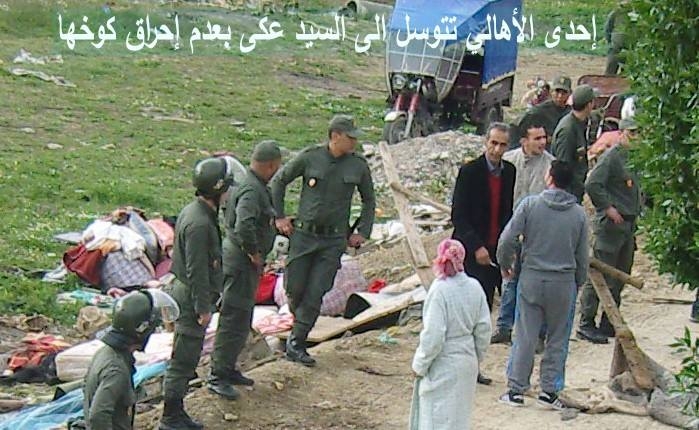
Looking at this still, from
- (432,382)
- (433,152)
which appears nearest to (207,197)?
(432,382)

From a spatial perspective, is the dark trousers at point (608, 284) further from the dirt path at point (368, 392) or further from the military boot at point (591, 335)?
the dirt path at point (368, 392)

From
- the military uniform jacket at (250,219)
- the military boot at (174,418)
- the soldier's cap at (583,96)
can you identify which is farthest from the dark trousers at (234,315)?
the soldier's cap at (583,96)

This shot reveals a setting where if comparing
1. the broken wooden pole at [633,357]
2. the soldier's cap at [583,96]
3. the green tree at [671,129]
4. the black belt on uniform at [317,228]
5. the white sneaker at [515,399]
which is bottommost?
the white sneaker at [515,399]

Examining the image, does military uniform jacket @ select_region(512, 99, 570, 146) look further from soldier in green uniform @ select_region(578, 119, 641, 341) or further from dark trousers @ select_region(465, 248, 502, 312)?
dark trousers @ select_region(465, 248, 502, 312)

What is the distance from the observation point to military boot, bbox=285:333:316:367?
10.4 metres

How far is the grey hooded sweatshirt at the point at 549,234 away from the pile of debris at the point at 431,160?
999 cm

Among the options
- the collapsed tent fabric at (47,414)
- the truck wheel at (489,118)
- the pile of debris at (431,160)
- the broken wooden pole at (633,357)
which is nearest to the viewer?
the collapsed tent fabric at (47,414)

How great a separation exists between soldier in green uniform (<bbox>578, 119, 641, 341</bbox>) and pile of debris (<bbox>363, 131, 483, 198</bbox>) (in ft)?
25.9

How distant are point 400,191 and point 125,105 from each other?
41.3 feet

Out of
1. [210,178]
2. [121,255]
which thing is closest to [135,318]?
[210,178]

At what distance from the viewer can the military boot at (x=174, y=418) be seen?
29.0 feet

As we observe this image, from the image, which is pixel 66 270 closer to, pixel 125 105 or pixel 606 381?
pixel 606 381

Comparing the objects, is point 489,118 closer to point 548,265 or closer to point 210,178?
point 548,265

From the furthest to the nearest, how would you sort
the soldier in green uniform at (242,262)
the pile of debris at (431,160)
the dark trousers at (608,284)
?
the pile of debris at (431,160) < the dark trousers at (608,284) < the soldier in green uniform at (242,262)
